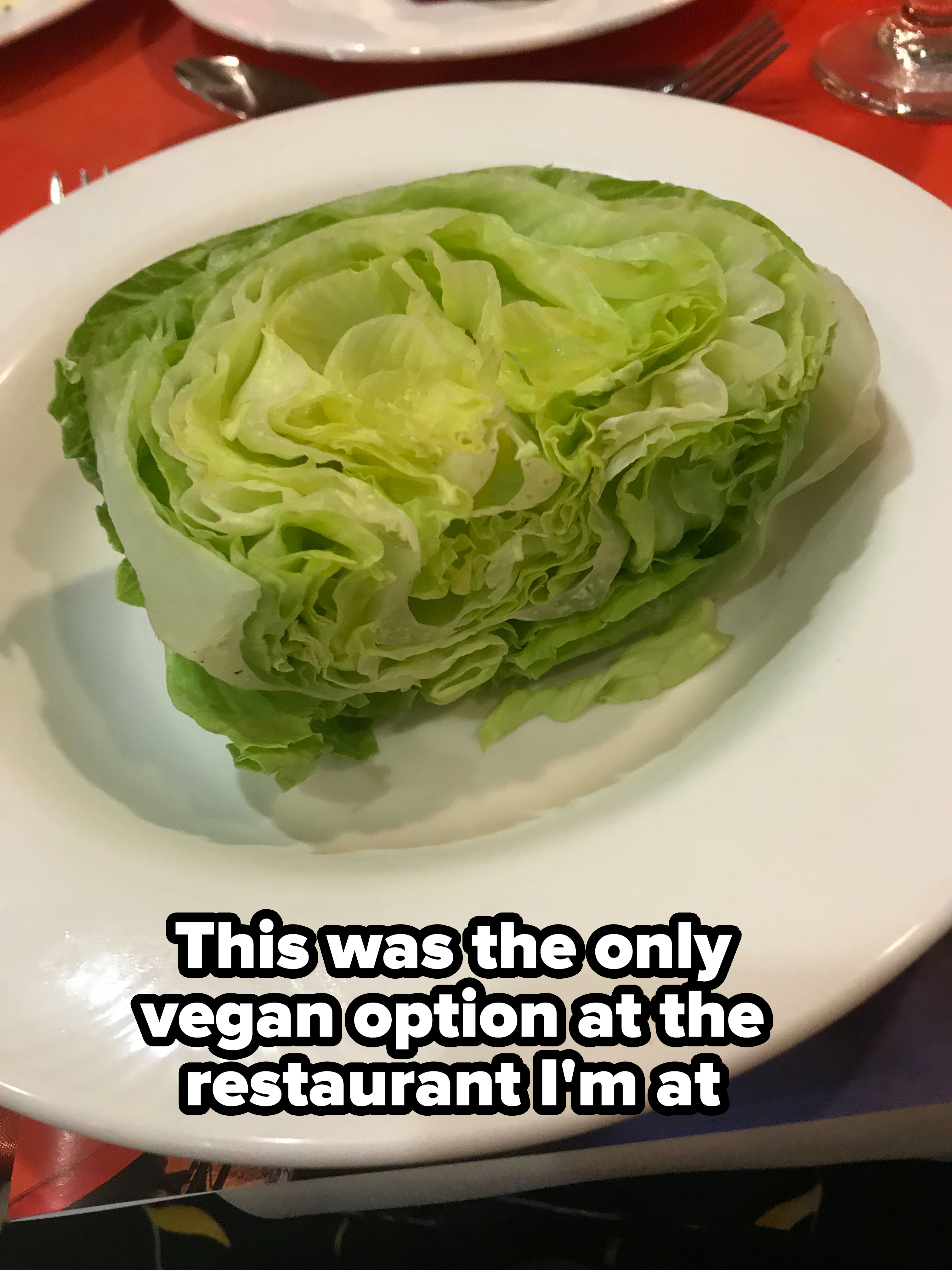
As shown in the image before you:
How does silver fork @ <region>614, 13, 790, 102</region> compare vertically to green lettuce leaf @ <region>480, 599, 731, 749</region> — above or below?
above

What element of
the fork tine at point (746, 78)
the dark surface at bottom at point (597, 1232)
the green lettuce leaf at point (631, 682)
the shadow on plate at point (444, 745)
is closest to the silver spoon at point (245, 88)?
the fork tine at point (746, 78)

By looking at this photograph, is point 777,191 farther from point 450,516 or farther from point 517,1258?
point 517,1258

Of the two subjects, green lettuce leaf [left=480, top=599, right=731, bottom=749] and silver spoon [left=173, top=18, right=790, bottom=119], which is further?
silver spoon [left=173, top=18, right=790, bottom=119]

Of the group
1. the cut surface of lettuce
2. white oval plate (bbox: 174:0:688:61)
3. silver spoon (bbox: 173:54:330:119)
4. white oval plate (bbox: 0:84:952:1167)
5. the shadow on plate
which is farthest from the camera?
silver spoon (bbox: 173:54:330:119)

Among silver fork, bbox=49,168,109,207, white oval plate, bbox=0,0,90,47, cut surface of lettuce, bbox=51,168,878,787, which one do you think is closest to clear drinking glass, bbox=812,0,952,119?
cut surface of lettuce, bbox=51,168,878,787

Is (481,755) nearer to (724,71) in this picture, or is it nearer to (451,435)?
(451,435)

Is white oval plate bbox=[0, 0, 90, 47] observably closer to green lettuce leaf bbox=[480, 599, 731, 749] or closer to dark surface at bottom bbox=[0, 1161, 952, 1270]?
green lettuce leaf bbox=[480, 599, 731, 749]
